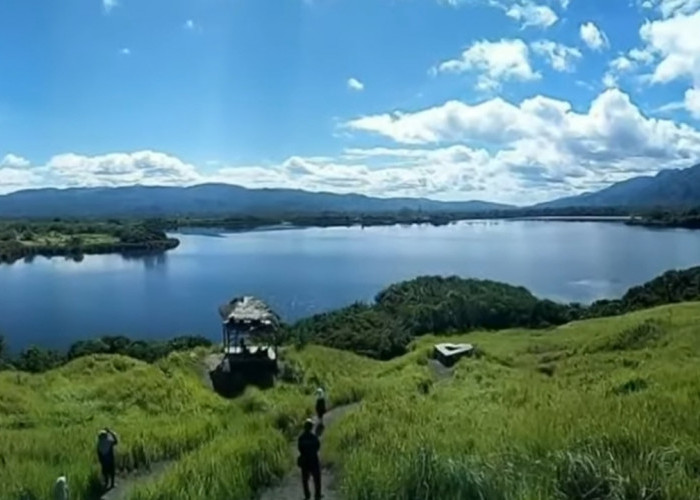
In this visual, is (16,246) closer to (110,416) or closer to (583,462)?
(110,416)

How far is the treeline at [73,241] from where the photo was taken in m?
139

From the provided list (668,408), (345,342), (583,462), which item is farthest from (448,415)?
(345,342)

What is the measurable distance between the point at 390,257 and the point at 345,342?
9090 cm

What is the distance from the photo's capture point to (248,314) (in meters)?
30.0

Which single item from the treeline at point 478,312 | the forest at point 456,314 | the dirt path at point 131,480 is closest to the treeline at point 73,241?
the forest at point 456,314

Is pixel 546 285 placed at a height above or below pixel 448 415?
below

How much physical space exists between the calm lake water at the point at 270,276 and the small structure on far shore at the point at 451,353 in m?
38.2

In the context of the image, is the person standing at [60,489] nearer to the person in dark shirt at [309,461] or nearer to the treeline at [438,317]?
the person in dark shirt at [309,461]

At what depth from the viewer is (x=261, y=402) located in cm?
2178

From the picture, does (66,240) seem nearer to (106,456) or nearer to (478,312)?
(478,312)

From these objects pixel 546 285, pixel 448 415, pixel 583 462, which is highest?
pixel 583 462

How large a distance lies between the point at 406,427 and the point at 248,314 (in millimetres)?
16442

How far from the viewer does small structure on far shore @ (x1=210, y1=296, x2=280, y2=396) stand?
2653cm

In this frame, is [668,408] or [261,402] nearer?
[668,408]
